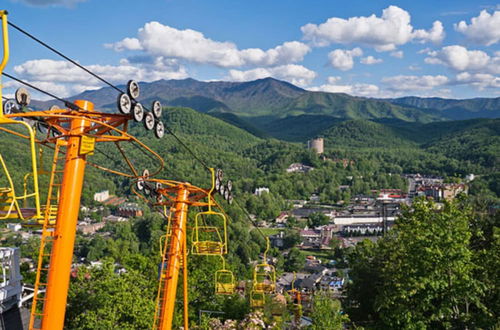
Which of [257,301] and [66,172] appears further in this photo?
[257,301]

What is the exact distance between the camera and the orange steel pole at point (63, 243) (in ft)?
20.0

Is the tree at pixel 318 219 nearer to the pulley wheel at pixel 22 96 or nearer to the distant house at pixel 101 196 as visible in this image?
the distant house at pixel 101 196

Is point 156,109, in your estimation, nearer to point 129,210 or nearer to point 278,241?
point 278,241

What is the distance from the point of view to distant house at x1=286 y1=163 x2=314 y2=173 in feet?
506

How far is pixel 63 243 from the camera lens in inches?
241

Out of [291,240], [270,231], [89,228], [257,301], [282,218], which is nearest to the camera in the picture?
[257,301]

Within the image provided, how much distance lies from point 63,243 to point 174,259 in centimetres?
459

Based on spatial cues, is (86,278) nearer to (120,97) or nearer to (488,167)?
(120,97)

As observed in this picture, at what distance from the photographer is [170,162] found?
135 m

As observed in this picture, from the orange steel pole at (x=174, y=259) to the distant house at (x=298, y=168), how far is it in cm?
14235

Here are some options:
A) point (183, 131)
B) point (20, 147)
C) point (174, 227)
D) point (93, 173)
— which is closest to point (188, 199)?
point (174, 227)

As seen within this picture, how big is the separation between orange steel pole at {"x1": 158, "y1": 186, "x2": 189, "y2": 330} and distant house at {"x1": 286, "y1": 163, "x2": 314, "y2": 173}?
142 metres

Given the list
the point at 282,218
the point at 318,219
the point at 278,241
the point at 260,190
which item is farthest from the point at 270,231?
the point at 260,190

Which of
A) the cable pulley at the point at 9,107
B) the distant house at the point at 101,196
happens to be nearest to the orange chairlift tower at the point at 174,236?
the cable pulley at the point at 9,107
